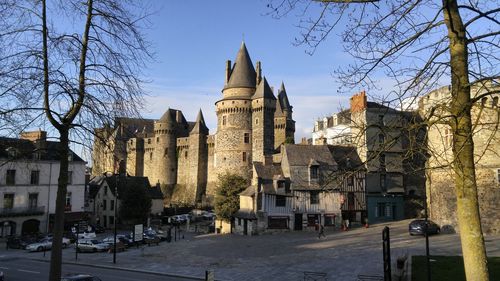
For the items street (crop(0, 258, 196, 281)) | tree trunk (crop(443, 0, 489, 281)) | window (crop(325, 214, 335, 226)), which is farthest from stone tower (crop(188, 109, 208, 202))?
tree trunk (crop(443, 0, 489, 281))

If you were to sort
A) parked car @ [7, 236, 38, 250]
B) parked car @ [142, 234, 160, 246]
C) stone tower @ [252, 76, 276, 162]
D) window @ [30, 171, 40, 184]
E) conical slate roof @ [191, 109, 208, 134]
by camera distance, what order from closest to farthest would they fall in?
parked car @ [7, 236, 38, 250], parked car @ [142, 234, 160, 246], window @ [30, 171, 40, 184], stone tower @ [252, 76, 276, 162], conical slate roof @ [191, 109, 208, 134]

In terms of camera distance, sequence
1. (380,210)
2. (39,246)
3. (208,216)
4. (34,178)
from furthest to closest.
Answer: (208,216) < (34,178) < (380,210) < (39,246)

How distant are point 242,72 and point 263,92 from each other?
21.4 feet

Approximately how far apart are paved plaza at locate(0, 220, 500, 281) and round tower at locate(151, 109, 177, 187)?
136ft

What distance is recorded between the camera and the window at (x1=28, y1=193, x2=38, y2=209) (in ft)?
132

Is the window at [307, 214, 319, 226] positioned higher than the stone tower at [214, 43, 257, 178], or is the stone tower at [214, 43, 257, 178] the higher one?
the stone tower at [214, 43, 257, 178]

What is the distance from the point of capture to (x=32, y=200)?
40.4 metres

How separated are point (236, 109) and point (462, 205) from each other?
181ft

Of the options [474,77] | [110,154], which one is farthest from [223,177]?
[474,77]

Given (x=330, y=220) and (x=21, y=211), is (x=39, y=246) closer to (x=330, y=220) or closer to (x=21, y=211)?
(x=21, y=211)

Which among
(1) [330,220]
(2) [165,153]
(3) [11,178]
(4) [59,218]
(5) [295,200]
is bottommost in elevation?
(1) [330,220]

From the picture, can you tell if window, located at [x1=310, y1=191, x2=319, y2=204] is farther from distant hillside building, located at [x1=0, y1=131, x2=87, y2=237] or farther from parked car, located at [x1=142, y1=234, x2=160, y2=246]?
distant hillside building, located at [x1=0, y1=131, x2=87, y2=237]

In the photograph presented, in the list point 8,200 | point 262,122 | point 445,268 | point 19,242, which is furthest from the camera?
point 262,122

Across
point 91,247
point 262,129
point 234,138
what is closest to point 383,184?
point 262,129
